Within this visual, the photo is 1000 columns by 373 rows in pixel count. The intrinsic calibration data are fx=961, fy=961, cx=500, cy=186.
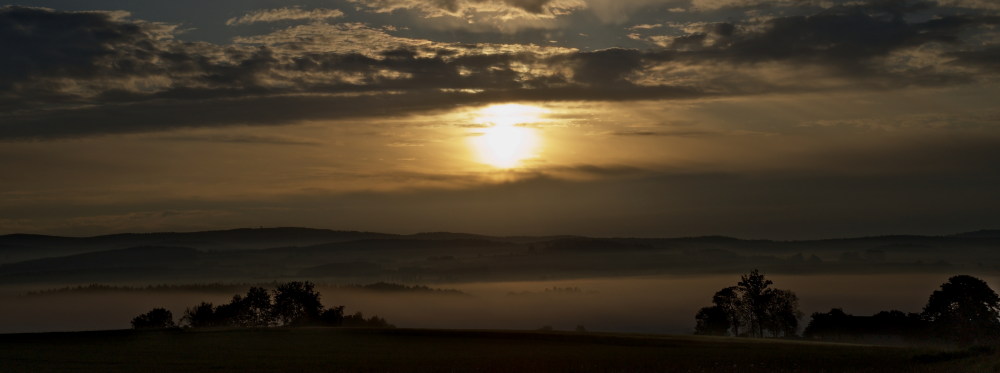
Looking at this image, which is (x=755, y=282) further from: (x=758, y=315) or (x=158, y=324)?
(x=158, y=324)

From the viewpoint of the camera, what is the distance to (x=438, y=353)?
7294cm

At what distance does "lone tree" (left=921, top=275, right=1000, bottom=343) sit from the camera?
11544 centimetres

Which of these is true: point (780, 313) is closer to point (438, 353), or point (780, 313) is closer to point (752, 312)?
point (752, 312)

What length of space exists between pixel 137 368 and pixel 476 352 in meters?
24.7

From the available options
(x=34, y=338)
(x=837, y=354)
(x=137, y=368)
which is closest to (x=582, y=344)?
(x=837, y=354)

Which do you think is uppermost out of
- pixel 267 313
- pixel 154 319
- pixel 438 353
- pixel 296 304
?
pixel 296 304

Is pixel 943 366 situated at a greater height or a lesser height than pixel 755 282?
lesser

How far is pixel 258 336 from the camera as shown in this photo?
90.4 metres

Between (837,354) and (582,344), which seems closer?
(837,354)

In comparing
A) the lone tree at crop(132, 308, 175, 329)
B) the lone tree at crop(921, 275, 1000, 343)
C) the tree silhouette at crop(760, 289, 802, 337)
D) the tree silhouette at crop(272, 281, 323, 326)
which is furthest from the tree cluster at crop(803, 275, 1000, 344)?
the lone tree at crop(132, 308, 175, 329)

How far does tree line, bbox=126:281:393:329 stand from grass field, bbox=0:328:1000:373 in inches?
2109

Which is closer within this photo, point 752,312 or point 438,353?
point 438,353

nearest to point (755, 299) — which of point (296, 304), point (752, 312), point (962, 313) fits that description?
point (752, 312)

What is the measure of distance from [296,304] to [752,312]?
7215 centimetres
